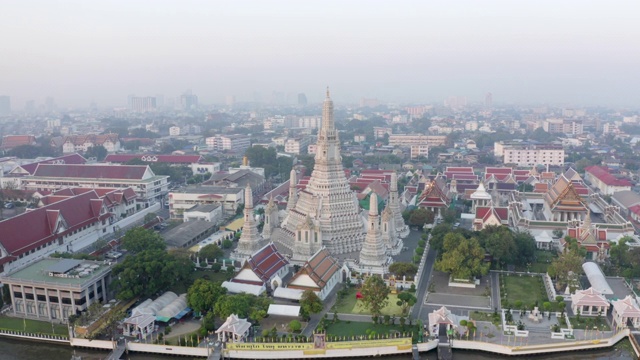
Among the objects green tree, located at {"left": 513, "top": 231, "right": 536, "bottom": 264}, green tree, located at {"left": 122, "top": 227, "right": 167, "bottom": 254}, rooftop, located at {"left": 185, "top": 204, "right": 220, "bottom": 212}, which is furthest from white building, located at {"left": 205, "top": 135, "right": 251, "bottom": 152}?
green tree, located at {"left": 513, "top": 231, "right": 536, "bottom": 264}

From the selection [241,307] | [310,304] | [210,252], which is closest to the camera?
[241,307]

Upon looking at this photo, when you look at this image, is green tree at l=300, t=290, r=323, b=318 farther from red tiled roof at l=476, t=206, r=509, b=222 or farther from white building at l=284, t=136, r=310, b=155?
white building at l=284, t=136, r=310, b=155

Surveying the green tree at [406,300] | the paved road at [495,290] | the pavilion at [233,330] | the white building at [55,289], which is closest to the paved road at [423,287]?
the green tree at [406,300]

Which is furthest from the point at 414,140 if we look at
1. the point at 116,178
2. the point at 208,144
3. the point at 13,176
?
the point at 13,176

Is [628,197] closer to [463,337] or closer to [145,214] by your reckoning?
[463,337]

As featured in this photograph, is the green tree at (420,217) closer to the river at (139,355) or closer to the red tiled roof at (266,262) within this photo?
the red tiled roof at (266,262)

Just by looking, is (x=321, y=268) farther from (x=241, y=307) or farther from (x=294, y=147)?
(x=294, y=147)

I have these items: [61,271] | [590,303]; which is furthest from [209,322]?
[590,303]
